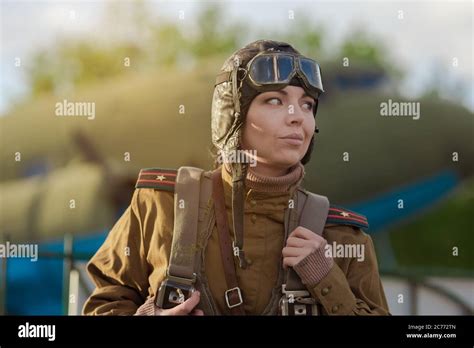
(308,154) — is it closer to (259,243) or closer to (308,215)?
(308,215)

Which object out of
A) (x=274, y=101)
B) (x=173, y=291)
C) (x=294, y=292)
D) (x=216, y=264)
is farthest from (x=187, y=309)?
(x=274, y=101)

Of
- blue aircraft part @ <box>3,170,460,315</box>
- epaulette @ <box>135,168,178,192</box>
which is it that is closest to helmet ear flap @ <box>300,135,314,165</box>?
epaulette @ <box>135,168,178,192</box>

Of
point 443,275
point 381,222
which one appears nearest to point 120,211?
point 381,222

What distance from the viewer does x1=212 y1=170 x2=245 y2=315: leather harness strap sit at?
3.71 m

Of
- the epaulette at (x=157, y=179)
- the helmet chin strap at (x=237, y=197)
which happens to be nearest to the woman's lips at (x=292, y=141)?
the helmet chin strap at (x=237, y=197)

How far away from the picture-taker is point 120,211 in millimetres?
4121

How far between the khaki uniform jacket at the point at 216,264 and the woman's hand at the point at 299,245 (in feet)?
0.23

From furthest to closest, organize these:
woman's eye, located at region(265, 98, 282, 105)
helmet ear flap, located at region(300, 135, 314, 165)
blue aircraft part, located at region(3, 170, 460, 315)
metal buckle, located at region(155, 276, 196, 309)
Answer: blue aircraft part, located at region(3, 170, 460, 315) < helmet ear flap, located at region(300, 135, 314, 165) < woman's eye, located at region(265, 98, 282, 105) < metal buckle, located at region(155, 276, 196, 309)

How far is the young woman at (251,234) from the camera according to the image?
3713 millimetres

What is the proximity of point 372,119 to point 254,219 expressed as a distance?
3.51ft

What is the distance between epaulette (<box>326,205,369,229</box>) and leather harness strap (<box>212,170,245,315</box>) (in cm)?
49

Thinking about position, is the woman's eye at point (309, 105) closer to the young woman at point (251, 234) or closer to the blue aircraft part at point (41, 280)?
the young woman at point (251, 234)

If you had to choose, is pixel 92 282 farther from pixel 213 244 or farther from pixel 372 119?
pixel 372 119

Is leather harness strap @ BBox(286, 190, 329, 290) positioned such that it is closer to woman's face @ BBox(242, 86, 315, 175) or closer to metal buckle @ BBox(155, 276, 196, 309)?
woman's face @ BBox(242, 86, 315, 175)
